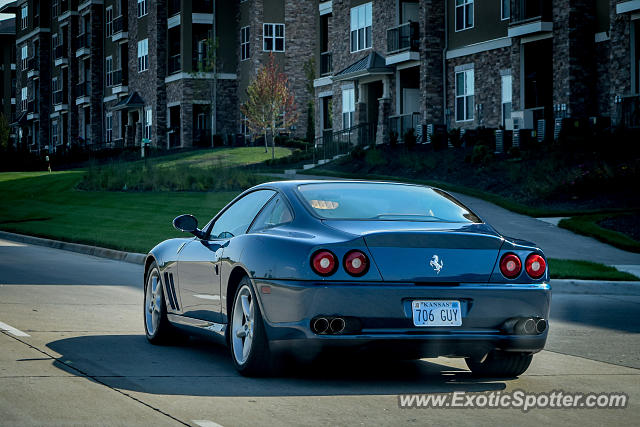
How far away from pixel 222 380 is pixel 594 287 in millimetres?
9063

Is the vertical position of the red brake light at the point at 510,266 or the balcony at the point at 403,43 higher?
the balcony at the point at 403,43

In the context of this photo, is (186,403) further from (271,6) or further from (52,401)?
(271,6)

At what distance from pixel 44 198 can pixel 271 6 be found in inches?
1022

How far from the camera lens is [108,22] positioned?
245ft

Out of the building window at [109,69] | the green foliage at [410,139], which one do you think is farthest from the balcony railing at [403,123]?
the building window at [109,69]

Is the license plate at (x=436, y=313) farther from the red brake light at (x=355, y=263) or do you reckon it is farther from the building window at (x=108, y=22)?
the building window at (x=108, y=22)

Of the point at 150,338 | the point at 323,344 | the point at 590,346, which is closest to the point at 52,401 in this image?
the point at 323,344

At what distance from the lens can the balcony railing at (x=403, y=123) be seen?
144 ft

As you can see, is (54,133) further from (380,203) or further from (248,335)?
(248,335)

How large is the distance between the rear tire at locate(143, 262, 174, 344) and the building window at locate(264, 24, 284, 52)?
164ft

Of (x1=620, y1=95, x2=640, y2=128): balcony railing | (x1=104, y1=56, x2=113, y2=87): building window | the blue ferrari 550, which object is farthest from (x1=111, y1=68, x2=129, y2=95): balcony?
the blue ferrari 550

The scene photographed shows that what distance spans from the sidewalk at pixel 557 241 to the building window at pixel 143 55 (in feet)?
140

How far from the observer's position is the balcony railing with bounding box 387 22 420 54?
141ft

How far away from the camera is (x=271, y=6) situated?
6000 cm
